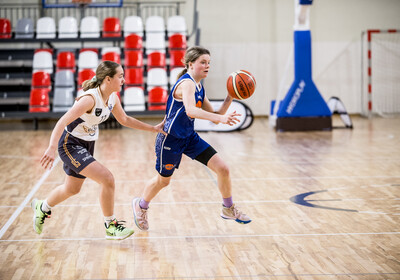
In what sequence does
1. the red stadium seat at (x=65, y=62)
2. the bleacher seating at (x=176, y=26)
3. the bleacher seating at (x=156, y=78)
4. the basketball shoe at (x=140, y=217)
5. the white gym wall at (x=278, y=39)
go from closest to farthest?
the basketball shoe at (x=140, y=217) < the bleacher seating at (x=156, y=78) < the red stadium seat at (x=65, y=62) < the bleacher seating at (x=176, y=26) < the white gym wall at (x=278, y=39)

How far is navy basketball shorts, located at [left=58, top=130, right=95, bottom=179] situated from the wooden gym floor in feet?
1.70

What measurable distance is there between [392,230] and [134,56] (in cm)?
933

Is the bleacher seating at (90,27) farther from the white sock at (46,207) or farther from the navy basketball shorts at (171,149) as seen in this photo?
the navy basketball shorts at (171,149)

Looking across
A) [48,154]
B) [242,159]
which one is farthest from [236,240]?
[242,159]

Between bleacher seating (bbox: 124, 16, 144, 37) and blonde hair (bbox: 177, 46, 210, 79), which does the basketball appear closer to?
blonde hair (bbox: 177, 46, 210, 79)

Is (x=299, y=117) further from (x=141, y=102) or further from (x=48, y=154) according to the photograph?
(x=48, y=154)

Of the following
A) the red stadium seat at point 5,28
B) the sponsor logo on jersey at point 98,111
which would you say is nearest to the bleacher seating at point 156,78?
the red stadium seat at point 5,28

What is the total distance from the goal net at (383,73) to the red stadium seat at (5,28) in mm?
9004

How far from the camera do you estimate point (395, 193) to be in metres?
5.07


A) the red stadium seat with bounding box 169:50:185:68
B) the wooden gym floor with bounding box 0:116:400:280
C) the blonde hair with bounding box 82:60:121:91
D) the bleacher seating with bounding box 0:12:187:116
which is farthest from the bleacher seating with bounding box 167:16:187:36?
the blonde hair with bounding box 82:60:121:91

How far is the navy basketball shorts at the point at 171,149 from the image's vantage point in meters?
3.79

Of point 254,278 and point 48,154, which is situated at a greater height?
point 48,154

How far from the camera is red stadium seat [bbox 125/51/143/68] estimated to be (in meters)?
12.2

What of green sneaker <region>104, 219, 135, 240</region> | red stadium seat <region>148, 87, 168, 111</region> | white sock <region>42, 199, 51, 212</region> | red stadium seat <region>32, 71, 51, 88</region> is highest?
red stadium seat <region>32, 71, 51, 88</region>
